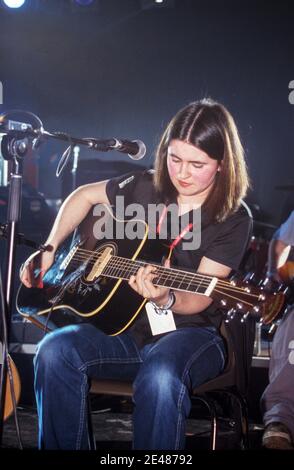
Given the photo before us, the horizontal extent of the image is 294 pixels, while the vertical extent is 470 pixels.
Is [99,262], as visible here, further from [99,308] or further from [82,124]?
[82,124]

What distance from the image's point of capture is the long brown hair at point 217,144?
269cm

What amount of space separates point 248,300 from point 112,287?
55 centimetres

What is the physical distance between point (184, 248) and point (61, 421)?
84cm

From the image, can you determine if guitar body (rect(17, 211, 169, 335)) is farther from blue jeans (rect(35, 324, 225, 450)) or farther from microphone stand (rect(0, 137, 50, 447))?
microphone stand (rect(0, 137, 50, 447))

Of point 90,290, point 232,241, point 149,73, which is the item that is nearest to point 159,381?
point 90,290

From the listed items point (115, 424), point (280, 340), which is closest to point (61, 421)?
point (280, 340)

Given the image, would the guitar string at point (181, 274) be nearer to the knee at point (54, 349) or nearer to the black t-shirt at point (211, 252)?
the black t-shirt at point (211, 252)

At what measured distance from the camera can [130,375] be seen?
8.61ft

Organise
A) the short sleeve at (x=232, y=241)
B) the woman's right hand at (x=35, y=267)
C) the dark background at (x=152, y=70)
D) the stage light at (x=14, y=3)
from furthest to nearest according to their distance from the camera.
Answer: the dark background at (x=152, y=70)
the stage light at (x=14, y=3)
the woman's right hand at (x=35, y=267)
the short sleeve at (x=232, y=241)

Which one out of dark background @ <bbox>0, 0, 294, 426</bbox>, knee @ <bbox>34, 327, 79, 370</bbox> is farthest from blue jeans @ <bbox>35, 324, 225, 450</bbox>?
dark background @ <bbox>0, 0, 294, 426</bbox>

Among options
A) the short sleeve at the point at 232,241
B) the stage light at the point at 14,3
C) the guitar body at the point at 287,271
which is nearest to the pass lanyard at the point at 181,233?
the short sleeve at the point at 232,241

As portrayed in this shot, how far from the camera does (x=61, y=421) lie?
7.93 feet

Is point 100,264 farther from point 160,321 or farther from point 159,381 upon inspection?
point 159,381
